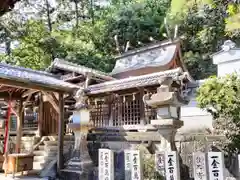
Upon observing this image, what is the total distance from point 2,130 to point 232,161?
12503 mm

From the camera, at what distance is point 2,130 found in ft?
49.5

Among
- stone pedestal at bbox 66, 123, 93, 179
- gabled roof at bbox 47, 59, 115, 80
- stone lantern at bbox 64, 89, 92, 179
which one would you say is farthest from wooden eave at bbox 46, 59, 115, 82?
stone pedestal at bbox 66, 123, 93, 179

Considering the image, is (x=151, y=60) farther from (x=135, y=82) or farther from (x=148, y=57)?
(x=135, y=82)

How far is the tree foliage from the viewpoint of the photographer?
7.22 m

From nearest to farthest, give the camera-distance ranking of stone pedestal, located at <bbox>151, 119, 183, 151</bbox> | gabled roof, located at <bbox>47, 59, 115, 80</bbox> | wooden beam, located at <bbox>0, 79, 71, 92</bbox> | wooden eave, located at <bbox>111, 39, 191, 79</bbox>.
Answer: stone pedestal, located at <bbox>151, 119, 183, 151</bbox>, wooden beam, located at <bbox>0, 79, 71, 92</bbox>, gabled roof, located at <bbox>47, 59, 115, 80</bbox>, wooden eave, located at <bbox>111, 39, 191, 79</bbox>

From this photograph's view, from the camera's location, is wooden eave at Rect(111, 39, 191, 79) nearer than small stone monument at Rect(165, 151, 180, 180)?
No

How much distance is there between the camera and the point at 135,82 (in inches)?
396

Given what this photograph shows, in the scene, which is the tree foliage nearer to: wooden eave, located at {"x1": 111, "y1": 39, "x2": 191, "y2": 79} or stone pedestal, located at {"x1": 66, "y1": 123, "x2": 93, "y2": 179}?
stone pedestal, located at {"x1": 66, "y1": 123, "x2": 93, "y2": 179}

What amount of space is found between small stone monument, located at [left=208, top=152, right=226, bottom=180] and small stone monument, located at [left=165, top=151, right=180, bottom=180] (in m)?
0.72

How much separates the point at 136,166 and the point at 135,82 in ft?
15.3

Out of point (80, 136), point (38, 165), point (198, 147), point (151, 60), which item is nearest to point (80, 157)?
point (80, 136)

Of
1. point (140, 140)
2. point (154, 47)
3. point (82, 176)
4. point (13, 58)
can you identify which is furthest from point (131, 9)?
point (82, 176)

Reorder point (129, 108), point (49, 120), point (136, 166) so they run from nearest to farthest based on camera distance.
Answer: point (136, 166)
point (129, 108)
point (49, 120)

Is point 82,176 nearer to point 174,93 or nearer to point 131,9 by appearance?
point 174,93
